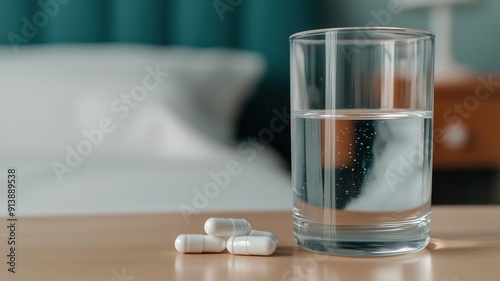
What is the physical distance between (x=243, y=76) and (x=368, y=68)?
1.27 metres

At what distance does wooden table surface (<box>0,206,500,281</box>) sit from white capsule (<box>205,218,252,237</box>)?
0.02 metres

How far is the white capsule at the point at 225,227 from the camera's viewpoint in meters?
0.52

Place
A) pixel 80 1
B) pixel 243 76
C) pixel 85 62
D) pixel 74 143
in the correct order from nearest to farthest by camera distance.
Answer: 1. pixel 74 143
2. pixel 85 62
3. pixel 243 76
4. pixel 80 1

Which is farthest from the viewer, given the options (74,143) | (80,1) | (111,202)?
(80,1)

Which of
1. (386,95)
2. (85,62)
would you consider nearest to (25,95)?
(85,62)

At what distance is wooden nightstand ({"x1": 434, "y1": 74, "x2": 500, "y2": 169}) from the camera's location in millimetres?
1714

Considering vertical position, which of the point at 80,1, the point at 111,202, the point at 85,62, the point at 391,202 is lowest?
the point at 111,202

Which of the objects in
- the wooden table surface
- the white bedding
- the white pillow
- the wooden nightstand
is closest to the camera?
the wooden table surface

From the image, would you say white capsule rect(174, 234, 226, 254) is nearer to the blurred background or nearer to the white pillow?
the white pillow

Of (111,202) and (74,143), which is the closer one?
(111,202)

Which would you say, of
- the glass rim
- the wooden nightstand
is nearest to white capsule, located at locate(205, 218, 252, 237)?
the glass rim

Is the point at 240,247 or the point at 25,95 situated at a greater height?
the point at 25,95

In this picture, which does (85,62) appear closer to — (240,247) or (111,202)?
(111,202)

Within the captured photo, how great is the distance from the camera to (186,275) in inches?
17.4
